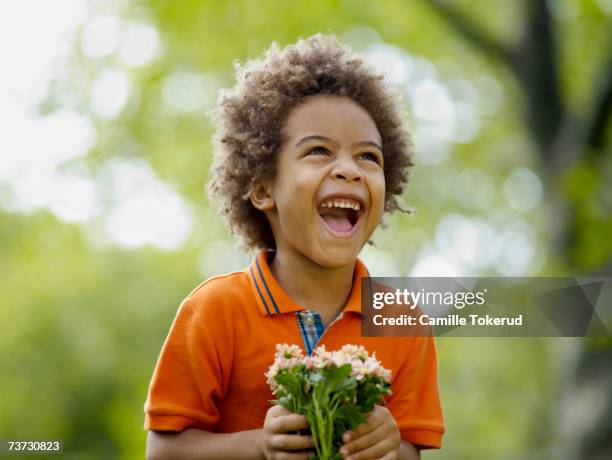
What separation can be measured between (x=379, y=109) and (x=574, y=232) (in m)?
5.39

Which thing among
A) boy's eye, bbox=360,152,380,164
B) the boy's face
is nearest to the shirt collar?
the boy's face

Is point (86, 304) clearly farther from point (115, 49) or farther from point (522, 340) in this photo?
point (522, 340)

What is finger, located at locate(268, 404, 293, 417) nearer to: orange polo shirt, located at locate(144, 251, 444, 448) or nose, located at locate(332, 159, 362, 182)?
orange polo shirt, located at locate(144, 251, 444, 448)

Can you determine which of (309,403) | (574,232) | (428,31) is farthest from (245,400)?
→ (428,31)

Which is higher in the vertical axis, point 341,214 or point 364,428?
point 341,214

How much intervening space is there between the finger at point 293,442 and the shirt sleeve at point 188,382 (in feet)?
1.12

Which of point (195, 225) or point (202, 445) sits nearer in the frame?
point (202, 445)

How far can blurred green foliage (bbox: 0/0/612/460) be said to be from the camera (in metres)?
9.88

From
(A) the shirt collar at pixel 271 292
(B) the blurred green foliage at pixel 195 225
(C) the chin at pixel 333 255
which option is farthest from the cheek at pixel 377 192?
(B) the blurred green foliage at pixel 195 225

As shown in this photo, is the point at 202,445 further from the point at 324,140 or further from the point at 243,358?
the point at 324,140

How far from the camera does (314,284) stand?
279 centimetres

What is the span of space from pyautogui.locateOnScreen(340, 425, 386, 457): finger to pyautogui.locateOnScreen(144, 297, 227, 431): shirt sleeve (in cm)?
47

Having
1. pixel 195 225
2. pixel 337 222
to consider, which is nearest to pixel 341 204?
pixel 337 222

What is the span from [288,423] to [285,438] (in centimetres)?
4
